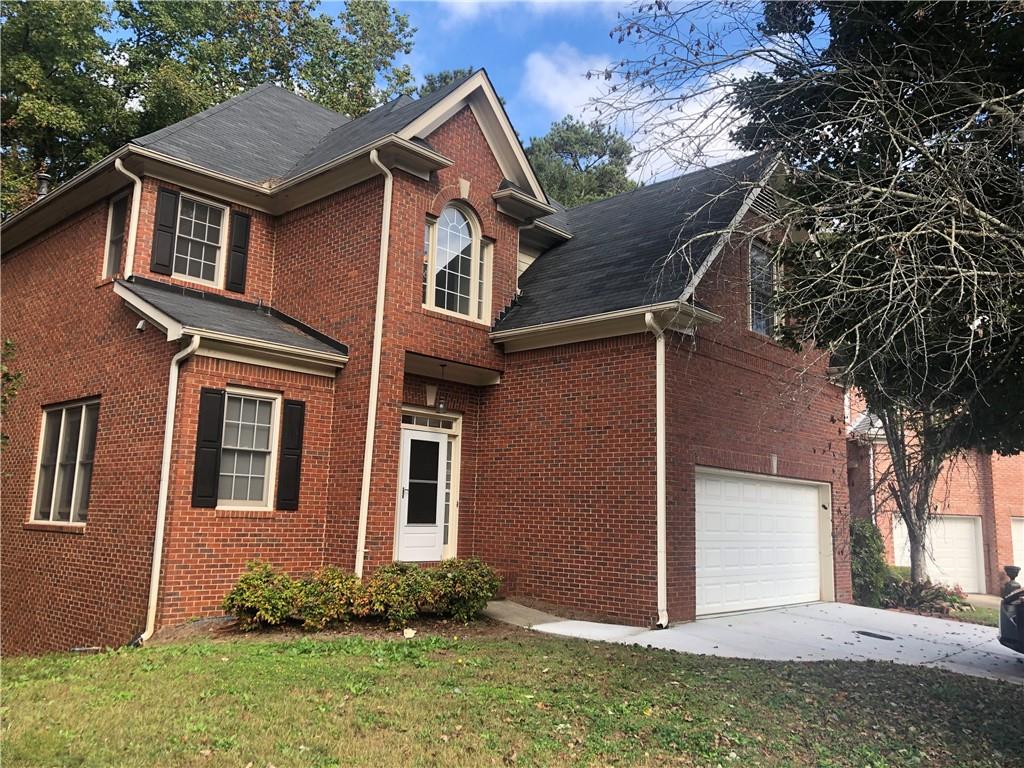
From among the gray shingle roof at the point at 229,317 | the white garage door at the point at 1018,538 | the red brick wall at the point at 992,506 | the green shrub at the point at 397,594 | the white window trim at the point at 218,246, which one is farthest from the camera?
the white garage door at the point at 1018,538

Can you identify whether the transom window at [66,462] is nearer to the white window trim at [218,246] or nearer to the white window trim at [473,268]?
the white window trim at [218,246]

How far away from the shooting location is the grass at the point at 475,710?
4.96 meters

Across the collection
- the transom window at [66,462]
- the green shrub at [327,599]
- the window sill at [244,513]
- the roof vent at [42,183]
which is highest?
the roof vent at [42,183]

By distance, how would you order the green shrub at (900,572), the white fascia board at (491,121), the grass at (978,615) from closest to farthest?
the white fascia board at (491,121), the grass at (978,615), the green shrub at (900,572)

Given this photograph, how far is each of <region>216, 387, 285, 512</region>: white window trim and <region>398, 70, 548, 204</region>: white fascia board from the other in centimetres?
468

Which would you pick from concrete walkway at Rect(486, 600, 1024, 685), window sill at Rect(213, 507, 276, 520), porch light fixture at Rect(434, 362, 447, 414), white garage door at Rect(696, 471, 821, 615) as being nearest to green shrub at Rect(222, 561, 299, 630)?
window sill at Rect(213, 507, 276, 520)

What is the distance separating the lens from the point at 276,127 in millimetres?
14352

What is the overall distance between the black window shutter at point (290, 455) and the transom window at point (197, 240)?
2.98 metres

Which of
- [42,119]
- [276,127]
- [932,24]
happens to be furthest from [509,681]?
[42,119]

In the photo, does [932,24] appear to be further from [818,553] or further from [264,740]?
[818,553]

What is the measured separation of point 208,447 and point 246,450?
0.61 metres

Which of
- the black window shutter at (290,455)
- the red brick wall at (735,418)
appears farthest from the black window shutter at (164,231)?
the red brick wall at (735,418)

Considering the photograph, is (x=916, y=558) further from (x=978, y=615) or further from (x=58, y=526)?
(x=58, y=526)

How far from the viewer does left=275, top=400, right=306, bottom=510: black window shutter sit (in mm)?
10539
